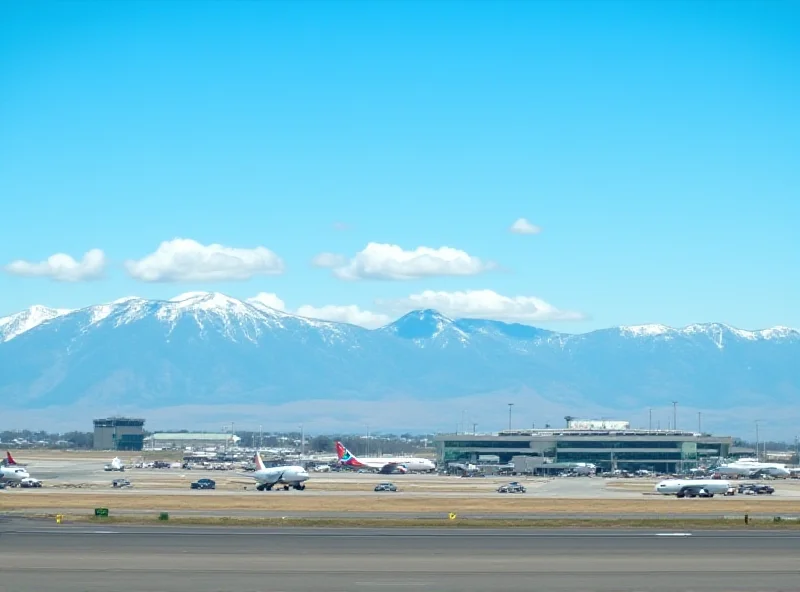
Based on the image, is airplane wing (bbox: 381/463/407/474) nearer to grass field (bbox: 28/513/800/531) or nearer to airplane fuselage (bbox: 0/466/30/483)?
airplane fuselage (bbox: 0/466/30/483)

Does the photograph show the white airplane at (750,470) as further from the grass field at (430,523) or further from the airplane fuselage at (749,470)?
the grass field at (430,523)

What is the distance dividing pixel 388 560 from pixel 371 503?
4587cm

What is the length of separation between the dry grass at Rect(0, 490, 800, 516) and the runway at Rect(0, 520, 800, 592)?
2138 cm

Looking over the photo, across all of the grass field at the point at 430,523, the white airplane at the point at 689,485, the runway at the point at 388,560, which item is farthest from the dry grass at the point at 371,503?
the runway at the point at 388,560

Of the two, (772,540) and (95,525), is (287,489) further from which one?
(772,540)

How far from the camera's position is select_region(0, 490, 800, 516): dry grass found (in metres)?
88.6

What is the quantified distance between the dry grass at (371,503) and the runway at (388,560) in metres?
21.4

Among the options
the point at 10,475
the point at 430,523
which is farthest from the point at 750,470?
the point at 430,523

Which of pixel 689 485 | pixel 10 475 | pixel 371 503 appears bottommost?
pixel 371 503

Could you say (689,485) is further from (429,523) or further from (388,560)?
(388,560)

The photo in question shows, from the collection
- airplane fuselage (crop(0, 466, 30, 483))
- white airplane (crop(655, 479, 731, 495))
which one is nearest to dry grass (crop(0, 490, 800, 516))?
white airplane (crop(655, 479, 731, 495))

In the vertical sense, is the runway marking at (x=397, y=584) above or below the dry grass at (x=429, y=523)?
below

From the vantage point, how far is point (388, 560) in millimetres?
51594

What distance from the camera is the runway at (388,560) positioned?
4425cm
